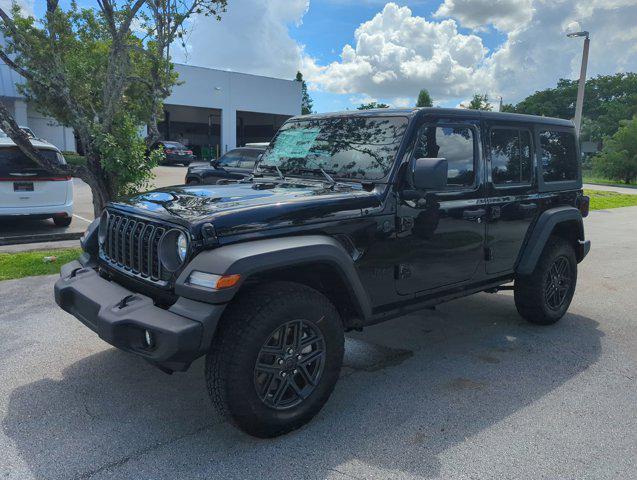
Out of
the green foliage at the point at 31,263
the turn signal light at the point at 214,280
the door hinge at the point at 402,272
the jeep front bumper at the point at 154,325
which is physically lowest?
the green foliage at the point at 31,263

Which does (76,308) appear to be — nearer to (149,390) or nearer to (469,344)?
(149,390)

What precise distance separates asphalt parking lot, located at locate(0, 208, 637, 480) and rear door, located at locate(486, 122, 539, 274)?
87cm

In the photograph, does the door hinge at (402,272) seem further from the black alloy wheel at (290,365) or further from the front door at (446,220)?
the black alloy wheel at (290,365)

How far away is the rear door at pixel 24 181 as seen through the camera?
339 inches

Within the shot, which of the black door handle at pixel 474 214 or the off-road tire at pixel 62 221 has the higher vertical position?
the black door handle at pixel 474 214

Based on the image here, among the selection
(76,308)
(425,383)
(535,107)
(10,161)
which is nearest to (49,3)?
(10,161)

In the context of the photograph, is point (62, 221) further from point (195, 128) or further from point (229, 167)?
point (195, 128)

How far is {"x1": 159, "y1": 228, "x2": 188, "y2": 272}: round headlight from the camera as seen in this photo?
291 cm

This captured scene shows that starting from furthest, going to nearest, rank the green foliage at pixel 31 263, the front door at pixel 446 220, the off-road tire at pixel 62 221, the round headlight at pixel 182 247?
1. the off-road tire at pixel 62 221
2. the green foliage at pixel 31 263
3. the front door at pixel 446 220
4. the round headlight at pixel 182 247

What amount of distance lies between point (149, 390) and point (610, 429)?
2971 mm

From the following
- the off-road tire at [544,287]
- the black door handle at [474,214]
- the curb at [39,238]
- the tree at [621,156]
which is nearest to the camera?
the black door handle at [474,214]

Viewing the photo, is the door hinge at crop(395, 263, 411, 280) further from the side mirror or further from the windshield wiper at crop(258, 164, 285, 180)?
the windshield wiper at crop(258, 164, 285, 180)

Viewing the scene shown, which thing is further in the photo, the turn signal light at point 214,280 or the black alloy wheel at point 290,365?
the black alloy wheel at point 290,365

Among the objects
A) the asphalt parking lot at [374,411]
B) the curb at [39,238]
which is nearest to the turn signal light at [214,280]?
the asphalt parking lot at [374,411]
